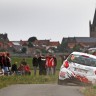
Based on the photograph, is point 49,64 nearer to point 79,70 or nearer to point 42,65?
point 42,65

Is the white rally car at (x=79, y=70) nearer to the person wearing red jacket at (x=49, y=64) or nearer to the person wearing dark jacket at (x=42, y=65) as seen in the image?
the person wearing red jacket at (x=49, y=64)

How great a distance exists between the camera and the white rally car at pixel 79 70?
23906 mm

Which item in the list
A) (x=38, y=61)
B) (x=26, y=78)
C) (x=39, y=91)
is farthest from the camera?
(x=38, y=61)

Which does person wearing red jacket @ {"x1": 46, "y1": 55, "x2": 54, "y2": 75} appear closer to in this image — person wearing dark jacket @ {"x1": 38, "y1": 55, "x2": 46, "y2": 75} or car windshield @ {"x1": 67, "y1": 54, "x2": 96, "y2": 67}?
person wearing dark jacket @ {"x1": 38, "y1": 55, "x2": 46, "y2": 75}

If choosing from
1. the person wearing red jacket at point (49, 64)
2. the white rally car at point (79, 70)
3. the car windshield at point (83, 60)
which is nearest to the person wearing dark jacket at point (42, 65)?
the person wearing red jacket at point (49, 64)

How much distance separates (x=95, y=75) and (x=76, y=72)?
878 millimetres

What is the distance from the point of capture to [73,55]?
2441cm

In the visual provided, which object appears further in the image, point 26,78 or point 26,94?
point 26,78

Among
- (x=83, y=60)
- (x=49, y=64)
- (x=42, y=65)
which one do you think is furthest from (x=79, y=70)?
(x=42, y=65)

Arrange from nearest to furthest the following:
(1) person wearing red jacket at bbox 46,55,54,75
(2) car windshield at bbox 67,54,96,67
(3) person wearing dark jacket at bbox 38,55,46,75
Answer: (2) car windshield at bbox 67,54,96,67 < (1) person wearing red jacket at bbox 46,55,54,75 < (3) person wearing dark jacket at bbox 38,55,46,75

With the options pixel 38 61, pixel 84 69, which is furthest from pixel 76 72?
pixel 38 61

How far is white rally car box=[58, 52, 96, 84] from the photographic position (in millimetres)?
23906

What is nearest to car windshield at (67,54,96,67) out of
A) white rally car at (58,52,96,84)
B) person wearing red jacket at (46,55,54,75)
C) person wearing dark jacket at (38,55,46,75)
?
white rally car at (58,52,96,84)

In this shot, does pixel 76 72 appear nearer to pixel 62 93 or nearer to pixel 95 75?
pixel 95 75
